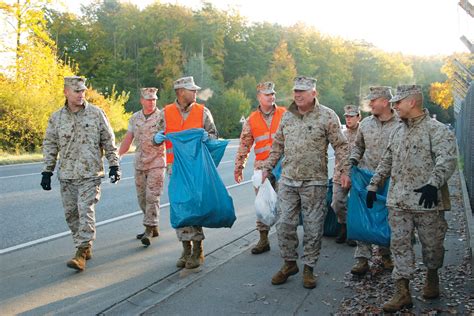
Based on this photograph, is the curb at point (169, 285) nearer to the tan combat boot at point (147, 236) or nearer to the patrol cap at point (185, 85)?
the tan combat boot at point (147, 236)

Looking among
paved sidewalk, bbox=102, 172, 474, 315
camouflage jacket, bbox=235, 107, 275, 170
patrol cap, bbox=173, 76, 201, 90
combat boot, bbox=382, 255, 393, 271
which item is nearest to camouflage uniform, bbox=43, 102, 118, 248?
patrol cap, bbox=173, 76, 201, 90

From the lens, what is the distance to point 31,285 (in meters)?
5.68

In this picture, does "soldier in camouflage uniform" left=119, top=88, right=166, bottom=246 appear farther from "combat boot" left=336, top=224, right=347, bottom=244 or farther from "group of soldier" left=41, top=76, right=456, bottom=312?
"combat boot" left=336, top=224, right=347, bottom=244

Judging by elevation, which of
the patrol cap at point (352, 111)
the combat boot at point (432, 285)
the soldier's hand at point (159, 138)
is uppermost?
the patrol cap at point (352, 111)

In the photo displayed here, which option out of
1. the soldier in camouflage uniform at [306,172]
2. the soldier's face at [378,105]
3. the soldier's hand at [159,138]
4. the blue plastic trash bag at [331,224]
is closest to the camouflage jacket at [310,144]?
the soldier in camouflage uniform at [306,172]

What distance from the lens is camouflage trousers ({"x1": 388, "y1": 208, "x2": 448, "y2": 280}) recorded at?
15.9 ft

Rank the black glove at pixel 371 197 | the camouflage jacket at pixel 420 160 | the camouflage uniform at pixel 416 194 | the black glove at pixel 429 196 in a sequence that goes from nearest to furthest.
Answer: the black glove at pixel 429 196 < the camouflage jacket at pixel 420 160 < the camouflage uniform at pixel 416 194 < the black glove at pixel 371 197

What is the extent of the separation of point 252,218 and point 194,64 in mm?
47763

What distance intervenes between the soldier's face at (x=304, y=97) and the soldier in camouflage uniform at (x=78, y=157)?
2354 mm

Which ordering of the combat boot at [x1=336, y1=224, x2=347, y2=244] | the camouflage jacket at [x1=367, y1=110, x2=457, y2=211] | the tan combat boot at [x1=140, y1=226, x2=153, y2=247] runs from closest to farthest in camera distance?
the camouflage jacket at [x1=367, y1=110, x2=457, y2=211] → the tan combat boot at [x1=140, y1=226, x2=153, y2=247] → the combat boot at [x1=336, y1=224, x2=347, y2=244]

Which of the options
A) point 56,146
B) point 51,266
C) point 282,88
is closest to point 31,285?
point 51,266

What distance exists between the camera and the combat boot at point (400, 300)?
4.73m

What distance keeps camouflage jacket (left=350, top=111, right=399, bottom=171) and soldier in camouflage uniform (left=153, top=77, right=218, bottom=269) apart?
167 centimetres

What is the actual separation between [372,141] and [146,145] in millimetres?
3178
